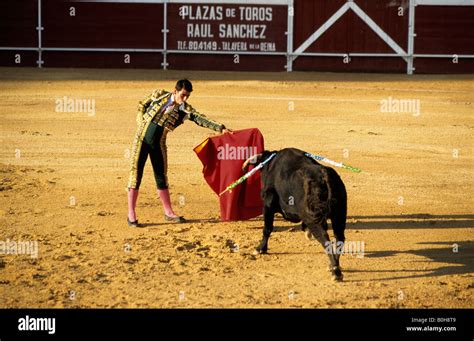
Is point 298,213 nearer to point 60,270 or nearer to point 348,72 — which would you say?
point 60,270

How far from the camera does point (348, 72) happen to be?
20.3m

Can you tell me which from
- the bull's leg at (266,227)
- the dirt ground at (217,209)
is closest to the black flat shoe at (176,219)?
the dirt ground at (217,209)

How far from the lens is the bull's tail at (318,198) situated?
640 cm

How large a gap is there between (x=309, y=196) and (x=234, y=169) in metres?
1.93

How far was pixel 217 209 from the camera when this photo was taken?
9.01 metres

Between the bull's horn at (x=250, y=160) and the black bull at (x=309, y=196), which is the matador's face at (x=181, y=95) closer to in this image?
the bull's horn at (x=250, y=160)

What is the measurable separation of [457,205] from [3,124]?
7690 millimetres

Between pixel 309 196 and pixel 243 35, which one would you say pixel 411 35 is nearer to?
pixel 243 35

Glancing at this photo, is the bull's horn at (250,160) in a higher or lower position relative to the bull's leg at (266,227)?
higher

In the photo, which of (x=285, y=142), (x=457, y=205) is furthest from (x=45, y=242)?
(x=285, y=142)

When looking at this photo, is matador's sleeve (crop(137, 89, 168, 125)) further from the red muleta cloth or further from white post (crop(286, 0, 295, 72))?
white post (crop(286, 0, 295, 72))

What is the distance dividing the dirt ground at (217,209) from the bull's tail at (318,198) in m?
0.53

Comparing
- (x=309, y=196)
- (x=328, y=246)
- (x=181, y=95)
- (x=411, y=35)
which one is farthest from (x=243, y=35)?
(x=328, y=246)

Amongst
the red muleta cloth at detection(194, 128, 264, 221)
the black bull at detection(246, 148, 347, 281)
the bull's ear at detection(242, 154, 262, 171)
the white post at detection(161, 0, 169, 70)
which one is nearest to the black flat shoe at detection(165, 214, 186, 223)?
the red muleta cloth at detection(194, 128, 264, 221)
